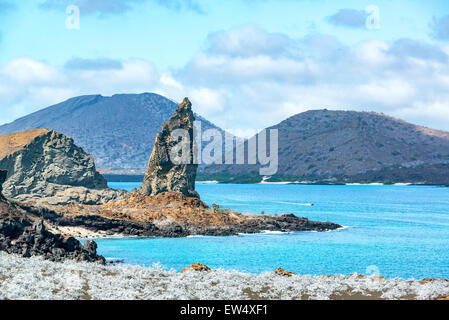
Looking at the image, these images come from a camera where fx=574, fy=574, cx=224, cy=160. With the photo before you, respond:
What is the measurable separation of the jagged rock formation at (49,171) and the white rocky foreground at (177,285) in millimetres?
63418

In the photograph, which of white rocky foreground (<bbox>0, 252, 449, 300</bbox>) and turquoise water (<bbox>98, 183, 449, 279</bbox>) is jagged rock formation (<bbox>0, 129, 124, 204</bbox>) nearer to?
turquoise water (<bbox>98, 183, 449, 279</bbox>)

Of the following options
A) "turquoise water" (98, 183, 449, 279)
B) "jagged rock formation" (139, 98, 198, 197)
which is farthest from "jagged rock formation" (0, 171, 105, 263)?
"jagged rock formation" (139, 98, 198, 197)

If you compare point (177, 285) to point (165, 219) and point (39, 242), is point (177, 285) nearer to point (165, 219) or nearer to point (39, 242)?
point (39, 242)

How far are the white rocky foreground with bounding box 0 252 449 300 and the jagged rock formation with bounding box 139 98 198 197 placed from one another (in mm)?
50298

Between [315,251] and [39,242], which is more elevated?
[39,242]

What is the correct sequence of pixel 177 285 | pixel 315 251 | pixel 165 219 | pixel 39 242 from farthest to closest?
pixel 165 219 → pixel 315 251 → pixel 39 242 → pixel 177 285

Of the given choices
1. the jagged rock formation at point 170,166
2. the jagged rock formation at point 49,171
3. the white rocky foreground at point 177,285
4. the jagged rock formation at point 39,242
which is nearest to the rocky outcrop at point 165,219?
the jagged rock formation at point 170,166

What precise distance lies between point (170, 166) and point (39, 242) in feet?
139

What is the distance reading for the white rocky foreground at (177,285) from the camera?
1584 cm

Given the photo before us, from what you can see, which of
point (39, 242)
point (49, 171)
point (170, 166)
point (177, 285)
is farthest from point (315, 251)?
point (49, 171)

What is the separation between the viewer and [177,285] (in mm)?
17000
